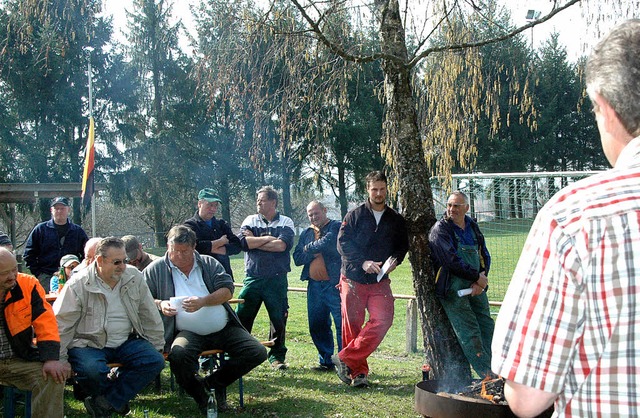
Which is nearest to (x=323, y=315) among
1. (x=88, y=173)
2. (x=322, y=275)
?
(x=322, y=275)

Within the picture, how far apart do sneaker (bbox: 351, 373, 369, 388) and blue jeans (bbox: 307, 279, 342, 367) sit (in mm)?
876

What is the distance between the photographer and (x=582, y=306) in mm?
1224

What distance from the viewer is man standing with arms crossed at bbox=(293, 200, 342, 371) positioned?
23.4 ft

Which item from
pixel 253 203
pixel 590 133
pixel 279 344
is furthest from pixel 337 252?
pixel 253 203

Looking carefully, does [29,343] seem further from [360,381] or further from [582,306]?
[582,306]

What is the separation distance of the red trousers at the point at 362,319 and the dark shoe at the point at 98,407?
219 cm

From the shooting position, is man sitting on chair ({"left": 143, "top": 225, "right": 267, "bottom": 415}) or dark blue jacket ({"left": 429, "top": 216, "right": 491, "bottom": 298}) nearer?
dark blue jacket ({"left": 429, "top": 216, "right": 491, "bottom": 298})

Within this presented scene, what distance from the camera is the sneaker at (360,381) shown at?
6215 millimetres

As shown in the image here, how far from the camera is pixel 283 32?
518cm

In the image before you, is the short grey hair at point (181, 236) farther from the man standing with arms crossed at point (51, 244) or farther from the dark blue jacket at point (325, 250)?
the man standing with arms crossed at point (51, 244)

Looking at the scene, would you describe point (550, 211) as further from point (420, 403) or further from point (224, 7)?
point (224, 7)

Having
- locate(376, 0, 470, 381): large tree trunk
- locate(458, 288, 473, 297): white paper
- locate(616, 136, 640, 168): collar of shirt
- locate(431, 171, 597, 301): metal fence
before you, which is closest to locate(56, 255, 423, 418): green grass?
locate(376, 0, 470, 381): large tree trunk

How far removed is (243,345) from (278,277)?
169cm

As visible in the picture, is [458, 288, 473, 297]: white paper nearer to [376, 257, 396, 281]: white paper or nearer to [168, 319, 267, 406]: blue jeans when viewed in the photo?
[376, 257, 396, 281]: white paper
